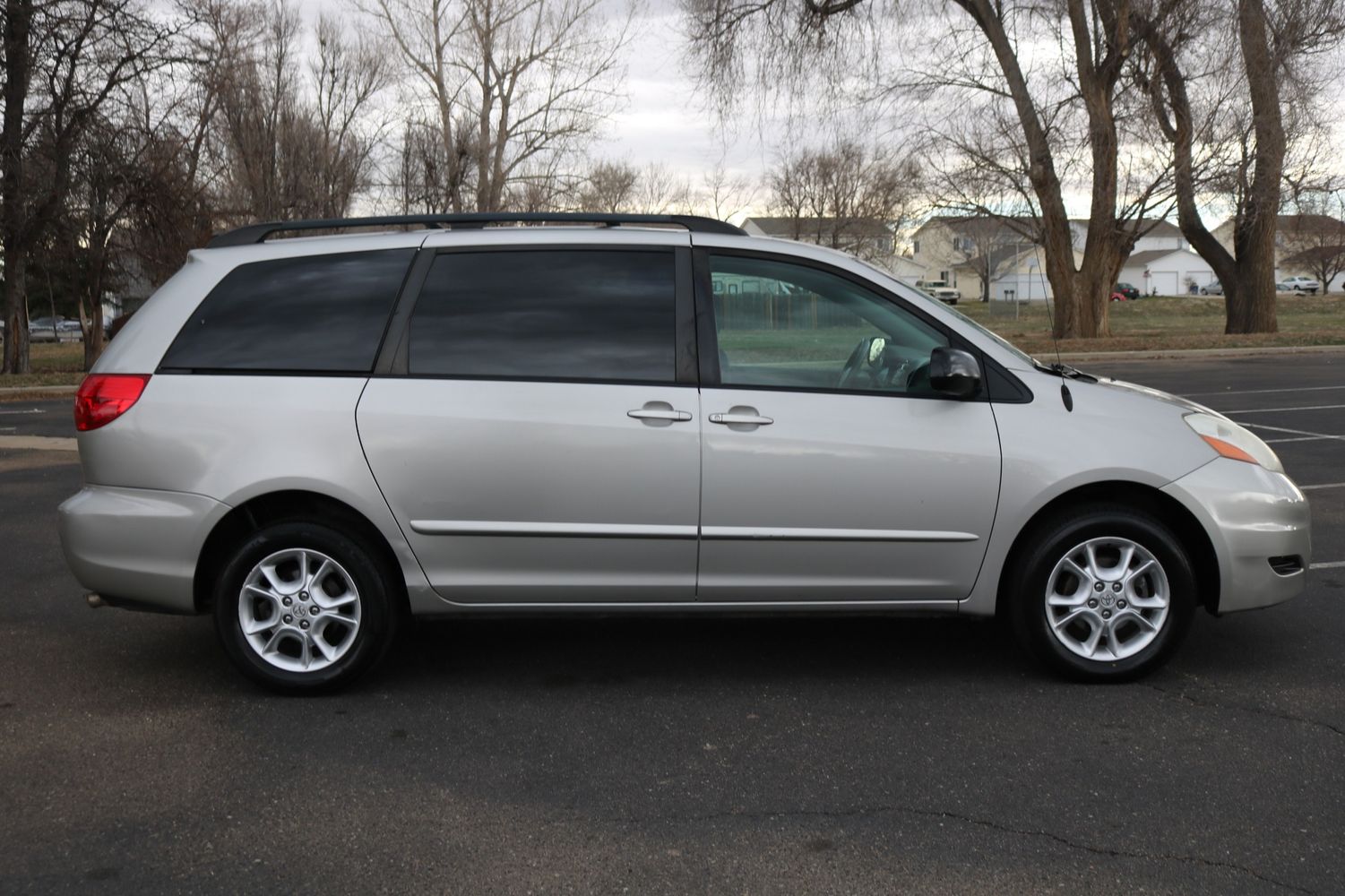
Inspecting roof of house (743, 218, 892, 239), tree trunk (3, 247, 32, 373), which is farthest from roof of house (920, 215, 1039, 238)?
tree trunk (3, 247, 32, 373)

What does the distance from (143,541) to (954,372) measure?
304cm

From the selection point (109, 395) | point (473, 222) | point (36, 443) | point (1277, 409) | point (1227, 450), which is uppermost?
point (473, 222)

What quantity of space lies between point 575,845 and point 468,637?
2346 millimetres

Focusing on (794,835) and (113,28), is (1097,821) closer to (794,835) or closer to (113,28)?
(794,835)

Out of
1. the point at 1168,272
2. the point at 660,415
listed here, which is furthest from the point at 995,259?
the point at 660,415

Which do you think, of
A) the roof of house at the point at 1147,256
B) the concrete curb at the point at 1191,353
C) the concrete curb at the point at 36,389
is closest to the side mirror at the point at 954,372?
the concrete curb at the point at 1191,353

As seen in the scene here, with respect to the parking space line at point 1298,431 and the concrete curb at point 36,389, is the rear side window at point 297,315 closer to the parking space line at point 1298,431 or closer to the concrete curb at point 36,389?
the parking space line at point 1298,431

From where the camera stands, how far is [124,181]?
27234 millimetres

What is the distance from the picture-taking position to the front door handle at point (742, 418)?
4730mm

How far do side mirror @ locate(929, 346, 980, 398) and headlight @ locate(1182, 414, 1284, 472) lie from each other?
0.91 m

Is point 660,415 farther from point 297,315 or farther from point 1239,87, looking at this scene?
point 1239,87

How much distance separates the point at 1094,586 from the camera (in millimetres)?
4828

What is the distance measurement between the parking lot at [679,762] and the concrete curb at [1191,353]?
20065 millimetres

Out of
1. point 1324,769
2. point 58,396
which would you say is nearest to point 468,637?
point 1324,769
